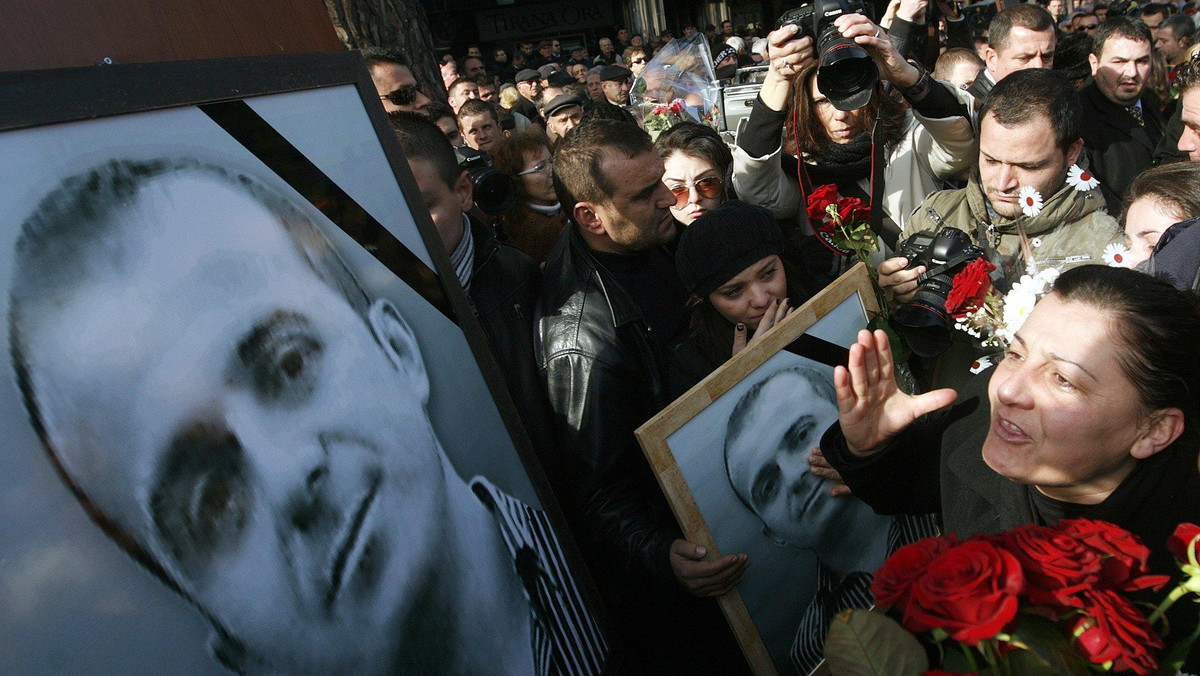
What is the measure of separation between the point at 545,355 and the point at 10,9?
4.03 feet

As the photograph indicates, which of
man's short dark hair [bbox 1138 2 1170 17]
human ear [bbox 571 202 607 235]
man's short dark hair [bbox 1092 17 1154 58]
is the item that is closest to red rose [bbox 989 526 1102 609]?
human ear [bbox 571 202 607 235]

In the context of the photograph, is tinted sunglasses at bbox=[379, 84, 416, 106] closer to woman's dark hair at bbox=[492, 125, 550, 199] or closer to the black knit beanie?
woman's dark hair at bbox=[492, 125, 550, 199]

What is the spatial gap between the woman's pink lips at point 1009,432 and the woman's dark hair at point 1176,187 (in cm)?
98

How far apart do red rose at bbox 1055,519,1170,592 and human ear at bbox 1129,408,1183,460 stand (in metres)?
0.43

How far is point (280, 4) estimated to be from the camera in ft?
4.48

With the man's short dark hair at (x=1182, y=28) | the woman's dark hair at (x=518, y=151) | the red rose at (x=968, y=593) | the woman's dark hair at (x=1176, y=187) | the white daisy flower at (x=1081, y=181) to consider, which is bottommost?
the man's short dark hair at (x=1182, y=28)

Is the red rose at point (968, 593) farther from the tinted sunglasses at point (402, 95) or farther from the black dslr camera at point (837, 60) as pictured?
the tinted sunglasses at point (402, 95)

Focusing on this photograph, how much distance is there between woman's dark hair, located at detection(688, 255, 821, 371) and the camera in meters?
1.99

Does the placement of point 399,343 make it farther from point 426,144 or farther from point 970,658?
point 426,144

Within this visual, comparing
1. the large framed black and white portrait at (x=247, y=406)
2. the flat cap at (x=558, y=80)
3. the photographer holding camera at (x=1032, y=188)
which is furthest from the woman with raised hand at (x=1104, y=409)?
the flat cap at (x=558, y=80)

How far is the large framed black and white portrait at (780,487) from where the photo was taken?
155 cm

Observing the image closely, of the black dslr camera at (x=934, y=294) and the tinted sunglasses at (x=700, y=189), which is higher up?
the tinted sunglasses at (x=700, y=189)

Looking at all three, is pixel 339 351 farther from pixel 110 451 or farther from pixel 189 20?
pixel 189 20

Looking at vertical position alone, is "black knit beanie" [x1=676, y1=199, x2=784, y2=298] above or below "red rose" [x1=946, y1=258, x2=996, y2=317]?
above
